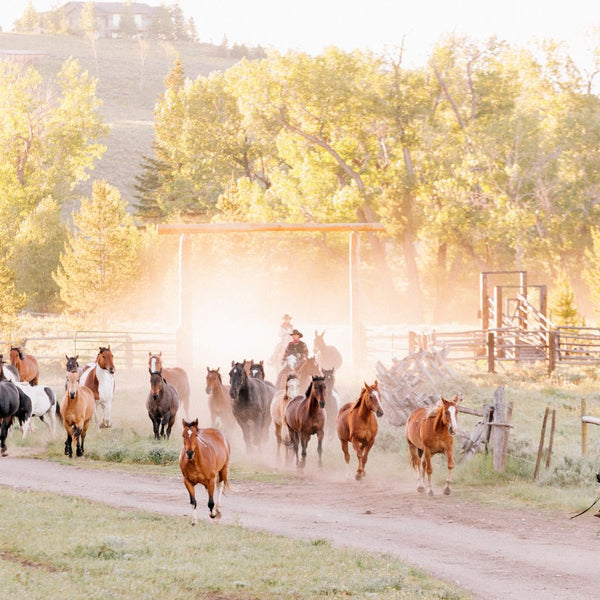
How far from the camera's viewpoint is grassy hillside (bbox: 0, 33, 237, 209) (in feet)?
381

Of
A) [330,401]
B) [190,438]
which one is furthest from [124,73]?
[190,438]

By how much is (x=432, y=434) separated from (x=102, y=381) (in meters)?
10.0

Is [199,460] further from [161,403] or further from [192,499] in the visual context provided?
[161,403]

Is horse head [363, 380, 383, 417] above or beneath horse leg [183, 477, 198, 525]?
above

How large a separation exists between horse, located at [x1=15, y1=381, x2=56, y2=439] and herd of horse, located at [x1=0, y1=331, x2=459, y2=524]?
25 mm

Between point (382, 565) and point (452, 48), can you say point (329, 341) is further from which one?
point (382, 565)

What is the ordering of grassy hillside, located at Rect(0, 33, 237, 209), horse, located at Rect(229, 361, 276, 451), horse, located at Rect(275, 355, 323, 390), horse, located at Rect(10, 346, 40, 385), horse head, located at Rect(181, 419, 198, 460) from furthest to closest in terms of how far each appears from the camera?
1. grassy hillside, located at Rect(0, 33, 237, 209)
2. horse, located at Rect(10, 346, 40, 385)
3. horse, located at Rect(275, 355, 323, 390)
4. horse, located at Rect(229, 361, 276, 451)
5. horse head, located at Rect(181, 419, 198, 460)

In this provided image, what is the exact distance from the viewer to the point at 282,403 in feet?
66.4

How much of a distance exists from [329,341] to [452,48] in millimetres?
21550

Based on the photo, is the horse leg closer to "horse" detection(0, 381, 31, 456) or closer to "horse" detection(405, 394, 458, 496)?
"horse" detection(405, 394, 458, 496)

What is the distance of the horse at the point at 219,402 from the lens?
846 inches

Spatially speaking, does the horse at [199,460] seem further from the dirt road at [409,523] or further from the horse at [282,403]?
the horse at [282,403]

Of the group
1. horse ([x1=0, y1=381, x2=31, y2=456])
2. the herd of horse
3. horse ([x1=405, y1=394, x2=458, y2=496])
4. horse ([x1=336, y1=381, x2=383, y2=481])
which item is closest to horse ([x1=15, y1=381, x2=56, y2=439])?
the herd of horse

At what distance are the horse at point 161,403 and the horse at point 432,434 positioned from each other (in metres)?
→ 6.95
